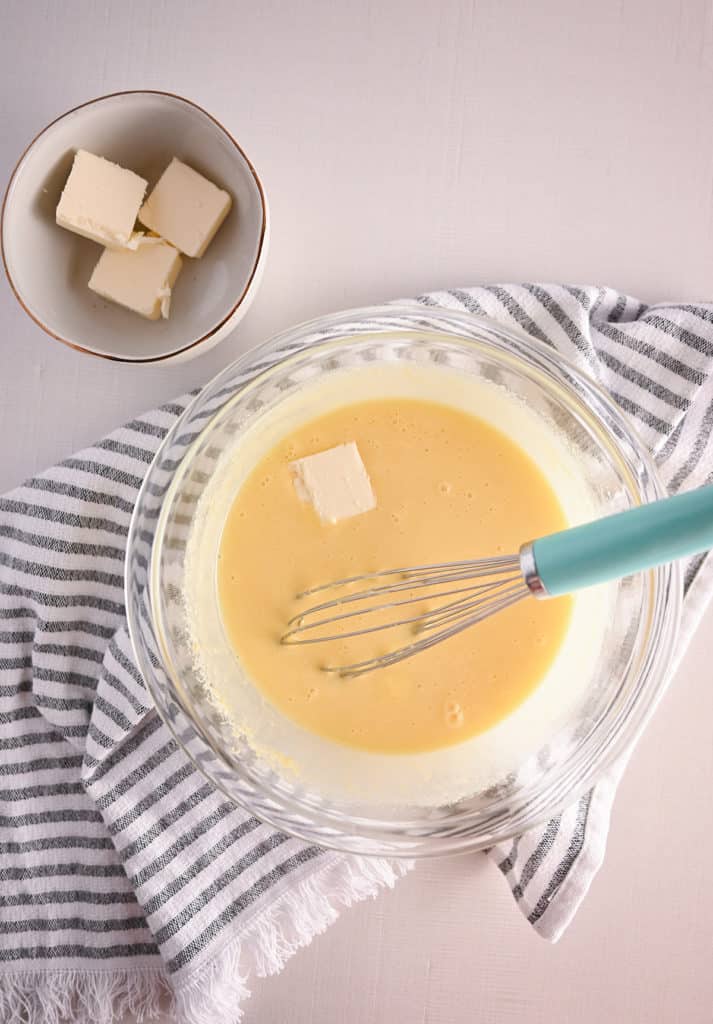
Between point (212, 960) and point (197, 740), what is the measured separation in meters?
0.21

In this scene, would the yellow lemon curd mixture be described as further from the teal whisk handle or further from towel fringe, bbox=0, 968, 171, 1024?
towel fringe, bbox=0, 968, 171, 1024

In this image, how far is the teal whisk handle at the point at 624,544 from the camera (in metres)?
0.58

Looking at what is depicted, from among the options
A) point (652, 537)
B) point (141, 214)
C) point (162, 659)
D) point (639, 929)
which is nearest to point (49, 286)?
point (141, 214)

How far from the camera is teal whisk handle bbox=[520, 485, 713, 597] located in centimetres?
58

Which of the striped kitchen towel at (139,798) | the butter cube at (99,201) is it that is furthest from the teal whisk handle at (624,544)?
the butter cube at (99,201)

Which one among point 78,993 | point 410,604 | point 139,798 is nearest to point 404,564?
point 410,604

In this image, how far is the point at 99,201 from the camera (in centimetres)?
88

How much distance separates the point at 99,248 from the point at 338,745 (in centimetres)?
51

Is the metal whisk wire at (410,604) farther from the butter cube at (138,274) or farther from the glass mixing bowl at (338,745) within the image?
the butter cube at (138,274)

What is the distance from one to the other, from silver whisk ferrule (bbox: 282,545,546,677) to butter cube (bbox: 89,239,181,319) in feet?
1.01

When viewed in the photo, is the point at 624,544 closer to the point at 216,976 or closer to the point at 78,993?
the point at 216,976

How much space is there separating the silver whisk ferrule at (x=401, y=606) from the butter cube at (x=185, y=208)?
34 cm

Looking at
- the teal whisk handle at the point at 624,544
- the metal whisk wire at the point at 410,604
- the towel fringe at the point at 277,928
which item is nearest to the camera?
the teal whisk handle at the point at 624,544

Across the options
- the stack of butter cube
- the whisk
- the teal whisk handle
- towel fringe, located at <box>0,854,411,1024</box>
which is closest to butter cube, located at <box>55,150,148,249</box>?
→ the stack of butter cube
